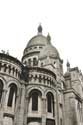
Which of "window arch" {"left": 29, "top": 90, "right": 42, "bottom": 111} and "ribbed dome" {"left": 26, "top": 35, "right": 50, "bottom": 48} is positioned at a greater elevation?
"ribbed dome" {"left": 26, "top": 35, "right": 50, "bottom": 48}

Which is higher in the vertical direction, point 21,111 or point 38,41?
point 38,41

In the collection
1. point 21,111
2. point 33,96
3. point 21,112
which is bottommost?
point 21,112

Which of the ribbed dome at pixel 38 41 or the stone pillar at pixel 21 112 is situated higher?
the ribbed dome at pixel 38 41

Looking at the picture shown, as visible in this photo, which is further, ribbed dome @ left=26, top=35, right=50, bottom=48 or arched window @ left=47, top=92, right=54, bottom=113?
ribbed dome @ left=26, top=35, right=50, bottom=48

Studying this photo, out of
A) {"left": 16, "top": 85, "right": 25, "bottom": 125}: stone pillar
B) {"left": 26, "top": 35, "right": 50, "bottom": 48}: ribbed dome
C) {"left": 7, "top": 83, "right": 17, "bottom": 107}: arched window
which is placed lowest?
{"left": 16, "top": 85, "right": 25, "bottom": 125}: stone pillar

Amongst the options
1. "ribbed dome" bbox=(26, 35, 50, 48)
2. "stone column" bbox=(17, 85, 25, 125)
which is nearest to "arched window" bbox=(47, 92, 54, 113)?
"stone column" bbox=(17, 85, 25, 125)

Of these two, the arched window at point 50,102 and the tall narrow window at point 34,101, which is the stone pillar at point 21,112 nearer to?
the tall narrow window at point 34,101

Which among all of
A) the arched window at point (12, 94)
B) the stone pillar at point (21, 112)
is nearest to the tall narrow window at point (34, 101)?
the stone pillar at point (21, 112)

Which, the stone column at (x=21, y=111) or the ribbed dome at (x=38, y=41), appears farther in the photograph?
the ribbed dome at (x=38, y=41)

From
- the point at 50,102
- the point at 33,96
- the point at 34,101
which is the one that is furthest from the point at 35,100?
the point at 50,102

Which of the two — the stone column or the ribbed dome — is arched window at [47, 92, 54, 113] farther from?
the ribbed dome

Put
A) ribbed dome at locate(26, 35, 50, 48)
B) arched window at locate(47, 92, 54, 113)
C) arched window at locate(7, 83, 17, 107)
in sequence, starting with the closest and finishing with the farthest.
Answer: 1. arched window at locate(7, 83, 17, 107)
2. arched window at locate(47, 92, 54, 113)
3. ribbed dome at locate(26, 35, 50, 48)

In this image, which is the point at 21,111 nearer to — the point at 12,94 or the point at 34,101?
the point at 12,94

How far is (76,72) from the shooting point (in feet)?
127
